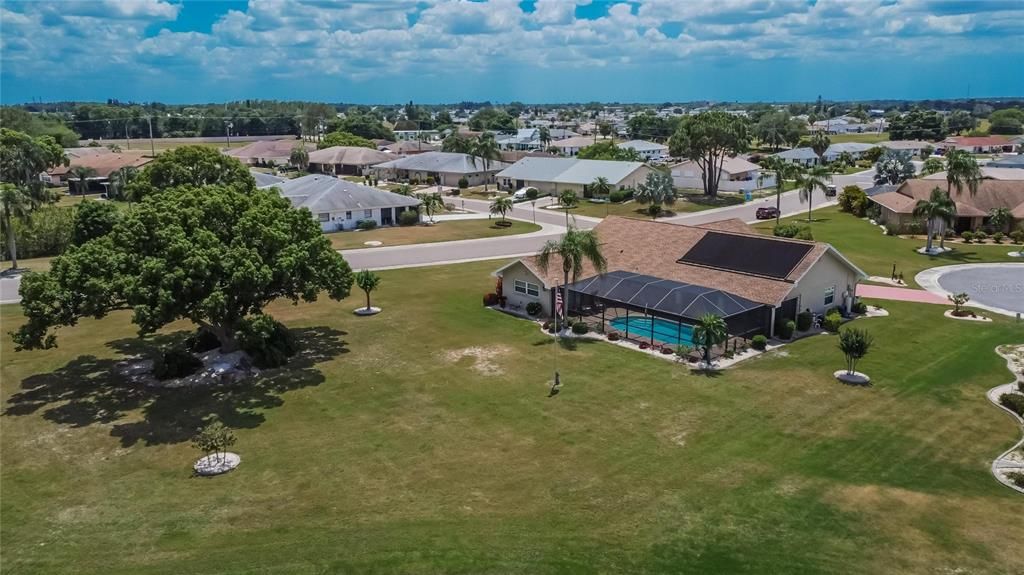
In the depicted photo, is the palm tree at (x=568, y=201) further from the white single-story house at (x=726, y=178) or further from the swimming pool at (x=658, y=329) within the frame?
the swimming pool at (x=658, y=329)

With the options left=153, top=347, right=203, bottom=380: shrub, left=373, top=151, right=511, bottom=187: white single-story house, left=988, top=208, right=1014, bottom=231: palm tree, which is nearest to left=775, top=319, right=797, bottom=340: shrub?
left=153, top=347, right=203, bottom=380: shrub

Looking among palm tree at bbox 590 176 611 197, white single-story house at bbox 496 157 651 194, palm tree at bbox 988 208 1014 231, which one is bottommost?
palm tree at bbox 988 208 1014 231

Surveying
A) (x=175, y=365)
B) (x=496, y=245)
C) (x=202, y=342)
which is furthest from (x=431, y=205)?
(x=175, y=365)

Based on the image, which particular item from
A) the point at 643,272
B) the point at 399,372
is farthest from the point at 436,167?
the point at 399,372

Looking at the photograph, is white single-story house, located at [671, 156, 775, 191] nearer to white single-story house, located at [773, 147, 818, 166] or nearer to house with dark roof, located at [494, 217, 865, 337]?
white single-story house, located at [773, 147, 818, 166]

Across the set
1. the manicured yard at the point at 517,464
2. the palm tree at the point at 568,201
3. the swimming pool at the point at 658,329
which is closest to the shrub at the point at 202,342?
the manicured yard at the point at 517,464

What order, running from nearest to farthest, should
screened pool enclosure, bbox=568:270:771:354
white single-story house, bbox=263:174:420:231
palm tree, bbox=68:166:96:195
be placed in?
1. screened pool enclosure, bbox=568:270:771:354
2. white single-story house, bbox=263:174:420:231
3. palm tree, bbox=68:166:96:195

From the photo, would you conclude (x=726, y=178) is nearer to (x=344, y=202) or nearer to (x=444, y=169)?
(x=444, y=169)
